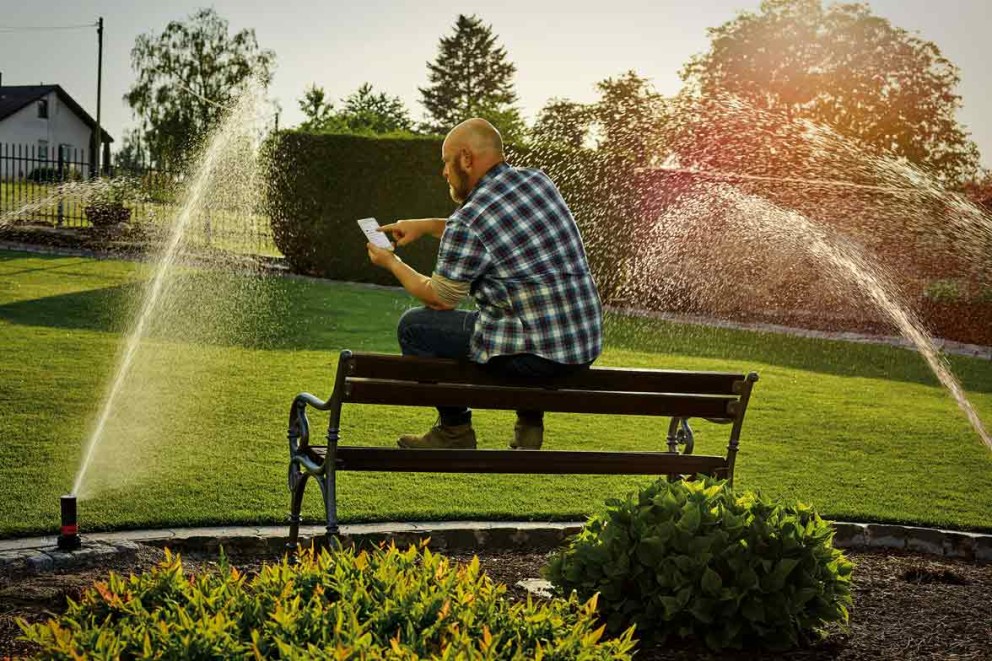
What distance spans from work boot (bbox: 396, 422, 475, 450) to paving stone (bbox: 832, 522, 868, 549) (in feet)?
7.31

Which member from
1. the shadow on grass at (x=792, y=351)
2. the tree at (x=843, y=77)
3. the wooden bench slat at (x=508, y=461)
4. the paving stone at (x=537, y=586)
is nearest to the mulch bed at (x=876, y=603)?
the paving stone at (x=537, y=586)

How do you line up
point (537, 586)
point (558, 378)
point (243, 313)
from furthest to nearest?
1. point (243, 313)
2. point (537, 586)
3. point (558, 378)

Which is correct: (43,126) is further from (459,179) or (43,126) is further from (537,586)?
(537,586)

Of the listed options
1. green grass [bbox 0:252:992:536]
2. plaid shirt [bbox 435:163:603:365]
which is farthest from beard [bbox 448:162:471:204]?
green grass [bbox 0:252:992:536]

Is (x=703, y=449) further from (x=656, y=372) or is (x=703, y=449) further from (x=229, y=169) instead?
(x=229, y=169)

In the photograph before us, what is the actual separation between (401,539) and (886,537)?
8.27ft

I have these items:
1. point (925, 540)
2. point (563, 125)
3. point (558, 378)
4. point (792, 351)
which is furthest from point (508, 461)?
point (563, 125)

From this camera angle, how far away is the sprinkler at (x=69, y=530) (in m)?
4.96

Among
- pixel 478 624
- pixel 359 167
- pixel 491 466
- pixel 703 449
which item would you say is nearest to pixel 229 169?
pixel 359 167

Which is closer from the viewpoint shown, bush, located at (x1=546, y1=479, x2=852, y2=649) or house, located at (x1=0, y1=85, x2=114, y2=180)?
bush, located at (x1=546, y1=479, x2=852, y2=649)

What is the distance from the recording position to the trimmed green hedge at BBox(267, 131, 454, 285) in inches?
832

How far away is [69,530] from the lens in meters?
4.98

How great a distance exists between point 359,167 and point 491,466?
1726 centimetres

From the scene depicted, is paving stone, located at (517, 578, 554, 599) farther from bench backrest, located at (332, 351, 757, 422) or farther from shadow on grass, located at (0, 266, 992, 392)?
shadow on grass, located at (0, 266, 992, 392)
